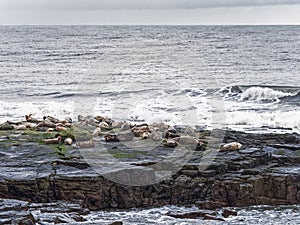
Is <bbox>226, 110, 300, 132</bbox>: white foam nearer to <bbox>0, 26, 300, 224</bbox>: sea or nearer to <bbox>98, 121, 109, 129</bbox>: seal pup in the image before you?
<bbox>0, 26, 300, 224</bbox>: sea

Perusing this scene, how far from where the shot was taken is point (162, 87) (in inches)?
1471

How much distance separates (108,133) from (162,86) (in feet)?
76.5

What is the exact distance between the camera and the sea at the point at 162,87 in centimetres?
2605

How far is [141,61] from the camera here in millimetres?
55781

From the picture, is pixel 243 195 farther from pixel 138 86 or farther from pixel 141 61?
pixel 141 61

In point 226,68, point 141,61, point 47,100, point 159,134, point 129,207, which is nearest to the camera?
point 129,207

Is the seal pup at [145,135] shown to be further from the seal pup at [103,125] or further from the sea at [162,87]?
the sea at [162,87]

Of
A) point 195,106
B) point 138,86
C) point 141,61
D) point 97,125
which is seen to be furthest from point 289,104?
point 141,61

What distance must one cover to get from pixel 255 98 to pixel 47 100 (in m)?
13.1

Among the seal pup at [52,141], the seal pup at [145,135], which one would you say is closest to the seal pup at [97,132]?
the seal pup at [52,141]

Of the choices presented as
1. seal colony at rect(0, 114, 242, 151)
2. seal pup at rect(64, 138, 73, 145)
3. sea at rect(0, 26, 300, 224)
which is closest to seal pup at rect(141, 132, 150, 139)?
seal colony at rect(0, 114, 242, 151)

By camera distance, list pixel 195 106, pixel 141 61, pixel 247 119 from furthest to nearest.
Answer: pixel 141 61
pixel 195 106
pixel 247 119

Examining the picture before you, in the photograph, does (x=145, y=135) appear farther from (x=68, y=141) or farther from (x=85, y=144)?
(x=68, y=141)

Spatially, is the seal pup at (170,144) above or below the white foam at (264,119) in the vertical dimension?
below
